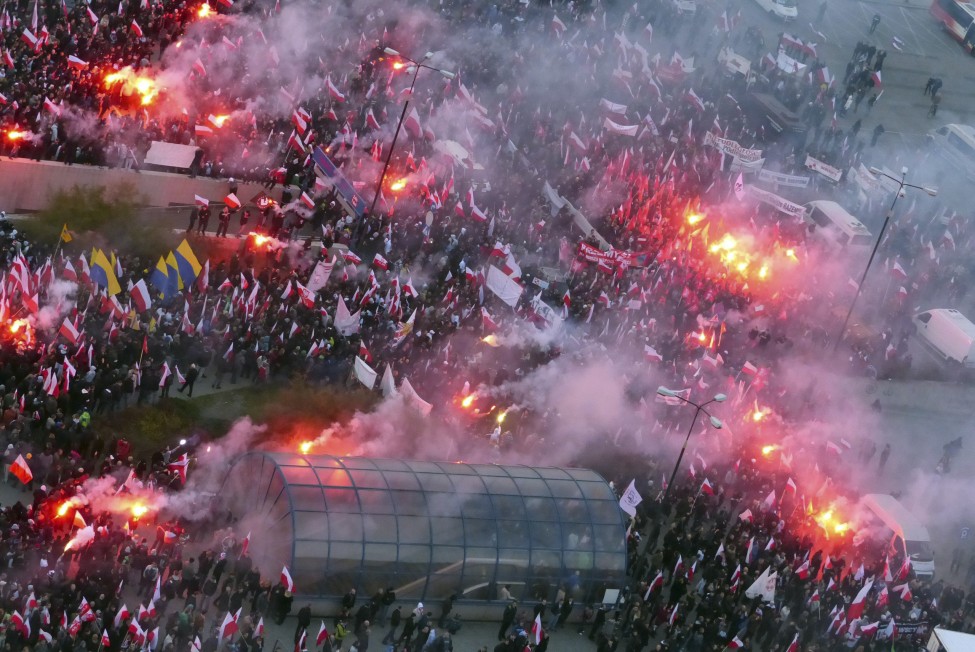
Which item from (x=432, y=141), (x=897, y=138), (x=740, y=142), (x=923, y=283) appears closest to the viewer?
(x=432, y=141)

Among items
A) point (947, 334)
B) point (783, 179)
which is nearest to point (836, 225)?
point (783, 179)

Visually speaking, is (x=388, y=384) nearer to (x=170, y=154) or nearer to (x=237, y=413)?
(x=237, y=413)

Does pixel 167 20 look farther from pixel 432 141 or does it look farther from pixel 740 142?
pixel 740 142

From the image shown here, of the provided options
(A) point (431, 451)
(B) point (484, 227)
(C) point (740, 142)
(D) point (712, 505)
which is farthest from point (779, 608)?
(C) point (740, 142)

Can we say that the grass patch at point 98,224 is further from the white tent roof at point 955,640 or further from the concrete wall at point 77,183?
the white tent roof at point 955,640

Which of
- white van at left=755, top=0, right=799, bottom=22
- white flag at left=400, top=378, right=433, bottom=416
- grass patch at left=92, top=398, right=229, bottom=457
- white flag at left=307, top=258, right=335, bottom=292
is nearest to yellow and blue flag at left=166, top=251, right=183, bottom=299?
grass patch at left=92, top=398, right=229, bottom=457
